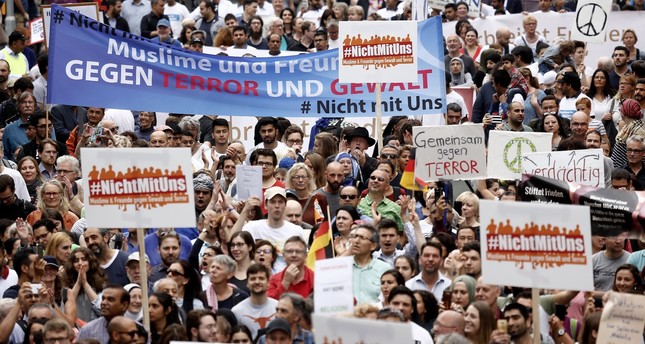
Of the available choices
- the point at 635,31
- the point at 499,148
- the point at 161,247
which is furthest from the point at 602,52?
the point at 161,247

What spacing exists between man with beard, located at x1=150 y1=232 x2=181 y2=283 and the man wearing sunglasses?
206 cm

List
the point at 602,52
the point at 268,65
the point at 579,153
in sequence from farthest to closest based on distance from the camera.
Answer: the point at 602,52
the point at 268,65
the point at 579,153

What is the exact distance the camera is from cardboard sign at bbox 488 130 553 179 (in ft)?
62.8

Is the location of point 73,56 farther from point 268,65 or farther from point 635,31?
point 635,31

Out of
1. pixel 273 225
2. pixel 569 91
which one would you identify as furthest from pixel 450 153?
pixel 569 91

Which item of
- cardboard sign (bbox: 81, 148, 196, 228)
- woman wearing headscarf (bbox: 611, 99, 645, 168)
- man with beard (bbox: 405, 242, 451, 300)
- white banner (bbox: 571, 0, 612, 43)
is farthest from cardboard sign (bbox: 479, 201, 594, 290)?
white banner (bbox: 571, 0, 612, 43)

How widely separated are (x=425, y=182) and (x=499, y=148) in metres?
1.00

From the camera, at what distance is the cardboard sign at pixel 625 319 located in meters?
13.8

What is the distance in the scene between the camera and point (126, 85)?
67.7 feet

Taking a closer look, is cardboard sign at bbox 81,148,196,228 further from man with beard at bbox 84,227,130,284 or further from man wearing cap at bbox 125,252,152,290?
man with beard at bbox 84,227,130,284

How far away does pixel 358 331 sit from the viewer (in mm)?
12336

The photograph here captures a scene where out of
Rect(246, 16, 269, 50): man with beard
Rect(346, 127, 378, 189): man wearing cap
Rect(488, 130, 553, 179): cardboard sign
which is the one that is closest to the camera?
Rect(488, 130, 553, 179): cardboard sign

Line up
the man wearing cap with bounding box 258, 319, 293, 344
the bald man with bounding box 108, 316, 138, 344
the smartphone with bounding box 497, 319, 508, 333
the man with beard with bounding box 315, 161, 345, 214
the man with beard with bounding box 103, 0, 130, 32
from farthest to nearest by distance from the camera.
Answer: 1. the man with beard with bounding box 103, 0, 130, 32
2. the man with beard with bounding box 315, 161, 345, 214
3. the bald man with bounding box 108, 316, 138, 344
4. the man wearing cap with bounding box 258, 319, 293, 344
5. the smartphone with bounding box 497, 319, 508, 333

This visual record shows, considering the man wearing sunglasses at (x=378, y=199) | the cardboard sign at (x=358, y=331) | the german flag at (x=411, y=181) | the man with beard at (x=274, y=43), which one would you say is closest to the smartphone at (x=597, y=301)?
the man wearing sunglasses at (x=378, y=199)
